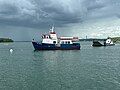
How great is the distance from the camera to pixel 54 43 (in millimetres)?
101438

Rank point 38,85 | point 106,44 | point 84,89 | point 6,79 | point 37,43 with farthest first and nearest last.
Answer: point 106,44, point 37,43, point 6,79, point 38,85, point 84,89

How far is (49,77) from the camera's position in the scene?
36.6 metres

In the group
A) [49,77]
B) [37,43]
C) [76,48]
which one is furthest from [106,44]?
[49,77]

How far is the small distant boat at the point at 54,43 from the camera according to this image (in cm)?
9988

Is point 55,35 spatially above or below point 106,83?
above

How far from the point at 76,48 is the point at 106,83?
7496 centimetres

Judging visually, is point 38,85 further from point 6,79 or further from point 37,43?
point 37,43

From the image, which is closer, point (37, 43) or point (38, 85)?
point (38, 85)

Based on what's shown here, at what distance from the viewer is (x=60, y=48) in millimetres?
103000

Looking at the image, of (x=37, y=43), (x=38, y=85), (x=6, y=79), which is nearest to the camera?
(x=38, y=85)

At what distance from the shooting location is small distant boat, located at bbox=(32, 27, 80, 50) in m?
99.9

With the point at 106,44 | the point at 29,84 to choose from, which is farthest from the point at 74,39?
the point at 29,84

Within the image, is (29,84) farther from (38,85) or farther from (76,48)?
(76,48)

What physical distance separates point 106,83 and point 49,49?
71.2 meters
